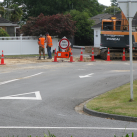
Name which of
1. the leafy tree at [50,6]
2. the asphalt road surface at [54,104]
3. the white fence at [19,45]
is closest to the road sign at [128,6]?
the asphalt road surface at [54,104]

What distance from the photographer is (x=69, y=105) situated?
9.72 meters

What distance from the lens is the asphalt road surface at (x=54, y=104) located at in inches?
264

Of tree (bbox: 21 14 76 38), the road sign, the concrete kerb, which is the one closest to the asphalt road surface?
the concrete kerb

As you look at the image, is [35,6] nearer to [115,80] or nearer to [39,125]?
[115,80]

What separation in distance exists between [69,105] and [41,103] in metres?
0.86

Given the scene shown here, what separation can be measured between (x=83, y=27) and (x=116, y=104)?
4545 centimetres

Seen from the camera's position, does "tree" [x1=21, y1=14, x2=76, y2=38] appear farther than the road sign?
Yes

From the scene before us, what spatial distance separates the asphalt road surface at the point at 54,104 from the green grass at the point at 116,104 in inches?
19.5

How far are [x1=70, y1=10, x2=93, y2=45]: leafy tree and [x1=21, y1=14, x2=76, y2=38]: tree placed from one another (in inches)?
761

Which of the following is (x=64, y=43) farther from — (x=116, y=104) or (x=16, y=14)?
(x=16, y=14)

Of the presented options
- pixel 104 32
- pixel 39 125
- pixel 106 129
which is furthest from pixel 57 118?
pixel 104 32

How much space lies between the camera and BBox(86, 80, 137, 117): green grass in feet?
27.3

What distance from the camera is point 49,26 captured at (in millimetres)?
33125

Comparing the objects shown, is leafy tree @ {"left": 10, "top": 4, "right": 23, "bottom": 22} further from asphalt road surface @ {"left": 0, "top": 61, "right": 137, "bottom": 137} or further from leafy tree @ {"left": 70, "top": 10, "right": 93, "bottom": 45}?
asphalt road surface @ {"left": 0, "top": 61, "right": 137, "bottom": 137}
